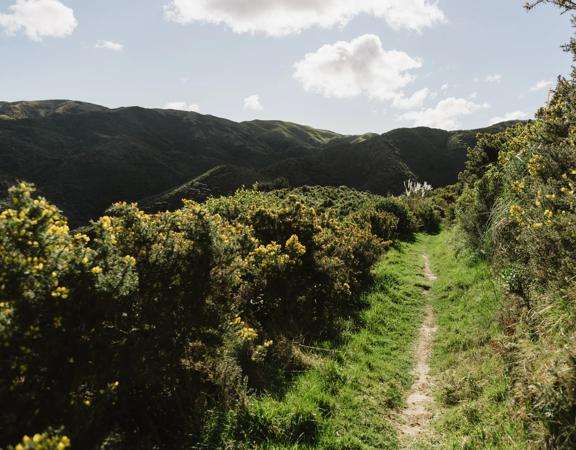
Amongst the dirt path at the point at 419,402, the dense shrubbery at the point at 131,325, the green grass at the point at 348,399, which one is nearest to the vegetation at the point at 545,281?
the dirt path at the point at 419,402

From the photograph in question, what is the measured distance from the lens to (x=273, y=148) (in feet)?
→ 410

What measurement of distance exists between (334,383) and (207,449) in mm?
2646

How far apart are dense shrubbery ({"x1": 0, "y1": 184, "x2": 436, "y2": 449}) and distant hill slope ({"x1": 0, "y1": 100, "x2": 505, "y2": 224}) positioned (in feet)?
160

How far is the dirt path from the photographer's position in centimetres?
573

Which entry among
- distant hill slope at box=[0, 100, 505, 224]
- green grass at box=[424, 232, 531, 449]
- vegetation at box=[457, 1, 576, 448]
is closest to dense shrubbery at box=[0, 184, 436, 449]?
green grass at box=[424, 232, 531, 449]

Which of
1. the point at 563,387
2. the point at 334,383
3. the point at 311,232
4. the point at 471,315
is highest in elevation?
the point at 311,232

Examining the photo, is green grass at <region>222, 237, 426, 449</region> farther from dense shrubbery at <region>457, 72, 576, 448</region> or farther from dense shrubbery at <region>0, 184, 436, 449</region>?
dense shrubbery at <region>457, 72, 576, 448</region>

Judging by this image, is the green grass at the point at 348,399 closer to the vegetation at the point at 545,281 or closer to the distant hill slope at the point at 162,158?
the vegetation at the point at 545,281

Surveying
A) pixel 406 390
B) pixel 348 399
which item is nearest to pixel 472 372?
pixel 406 390

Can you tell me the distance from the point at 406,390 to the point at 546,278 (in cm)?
292

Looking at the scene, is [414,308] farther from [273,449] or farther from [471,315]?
[273,449]

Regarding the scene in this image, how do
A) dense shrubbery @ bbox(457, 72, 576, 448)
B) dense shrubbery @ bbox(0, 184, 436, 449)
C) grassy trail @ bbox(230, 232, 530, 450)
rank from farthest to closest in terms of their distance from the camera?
1. grassy trail @ bbox(230, 232, 530, 450)
2. dense shrubbery @ bbox(457, 72, 576, 448)
3. dense shrubbery @ bbox(0, 184, 436, 449)

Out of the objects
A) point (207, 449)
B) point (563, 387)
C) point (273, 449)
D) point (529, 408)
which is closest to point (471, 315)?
point (529, 408)

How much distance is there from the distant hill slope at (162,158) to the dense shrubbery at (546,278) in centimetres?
4789
